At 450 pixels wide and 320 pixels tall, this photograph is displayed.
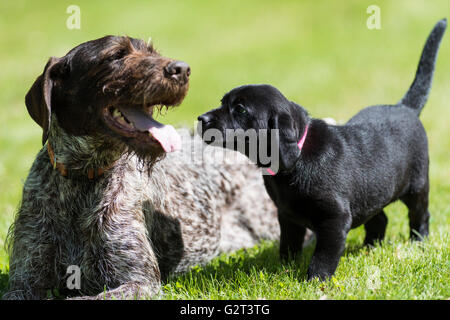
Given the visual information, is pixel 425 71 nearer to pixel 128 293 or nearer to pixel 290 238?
pixel 290 238

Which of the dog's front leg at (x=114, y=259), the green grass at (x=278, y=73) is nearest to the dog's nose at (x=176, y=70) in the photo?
the green grass at (x=278, y=73)

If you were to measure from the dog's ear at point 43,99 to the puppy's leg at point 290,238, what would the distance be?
2.21 metres

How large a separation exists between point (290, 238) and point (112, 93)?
2.13 meters

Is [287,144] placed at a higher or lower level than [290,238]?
higher

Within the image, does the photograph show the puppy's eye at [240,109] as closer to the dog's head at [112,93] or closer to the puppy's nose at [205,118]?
the puppy's nose at [205,118]

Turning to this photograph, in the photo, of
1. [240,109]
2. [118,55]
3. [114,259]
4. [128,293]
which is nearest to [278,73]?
[240,109]

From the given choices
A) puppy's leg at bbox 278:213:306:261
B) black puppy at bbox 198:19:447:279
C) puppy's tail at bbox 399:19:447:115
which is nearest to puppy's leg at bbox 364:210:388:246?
black puppy at bbox 198:19:447:279

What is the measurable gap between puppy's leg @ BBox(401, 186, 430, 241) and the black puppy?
0.01m

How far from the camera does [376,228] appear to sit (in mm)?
6098

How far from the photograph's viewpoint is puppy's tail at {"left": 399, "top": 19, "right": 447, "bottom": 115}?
598 cm

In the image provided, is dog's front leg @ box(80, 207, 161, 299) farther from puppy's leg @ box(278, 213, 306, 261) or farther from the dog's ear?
puppy's leg @ box(278, 213, 306, 261)

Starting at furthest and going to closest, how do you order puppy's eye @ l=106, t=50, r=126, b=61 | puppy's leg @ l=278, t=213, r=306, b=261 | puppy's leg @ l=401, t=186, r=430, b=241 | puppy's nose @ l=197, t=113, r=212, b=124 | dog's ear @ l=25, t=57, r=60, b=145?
puppy's leg @ l=401, t=186, r=430, b=241
puppy's leg @ l=278, t=213, r=306, b=261
puppy's nose @ l=197, t=113, r=212, b=124
puppy's eye @ l=106, t=50, r=126, b=61
dog's ear @ l=25, t=57, r=60, b=145

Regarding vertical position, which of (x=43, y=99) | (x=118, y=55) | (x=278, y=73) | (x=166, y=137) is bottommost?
(x=166, y=137)

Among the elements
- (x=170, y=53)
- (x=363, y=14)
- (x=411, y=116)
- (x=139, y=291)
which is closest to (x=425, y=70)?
(x=411, y=116)
